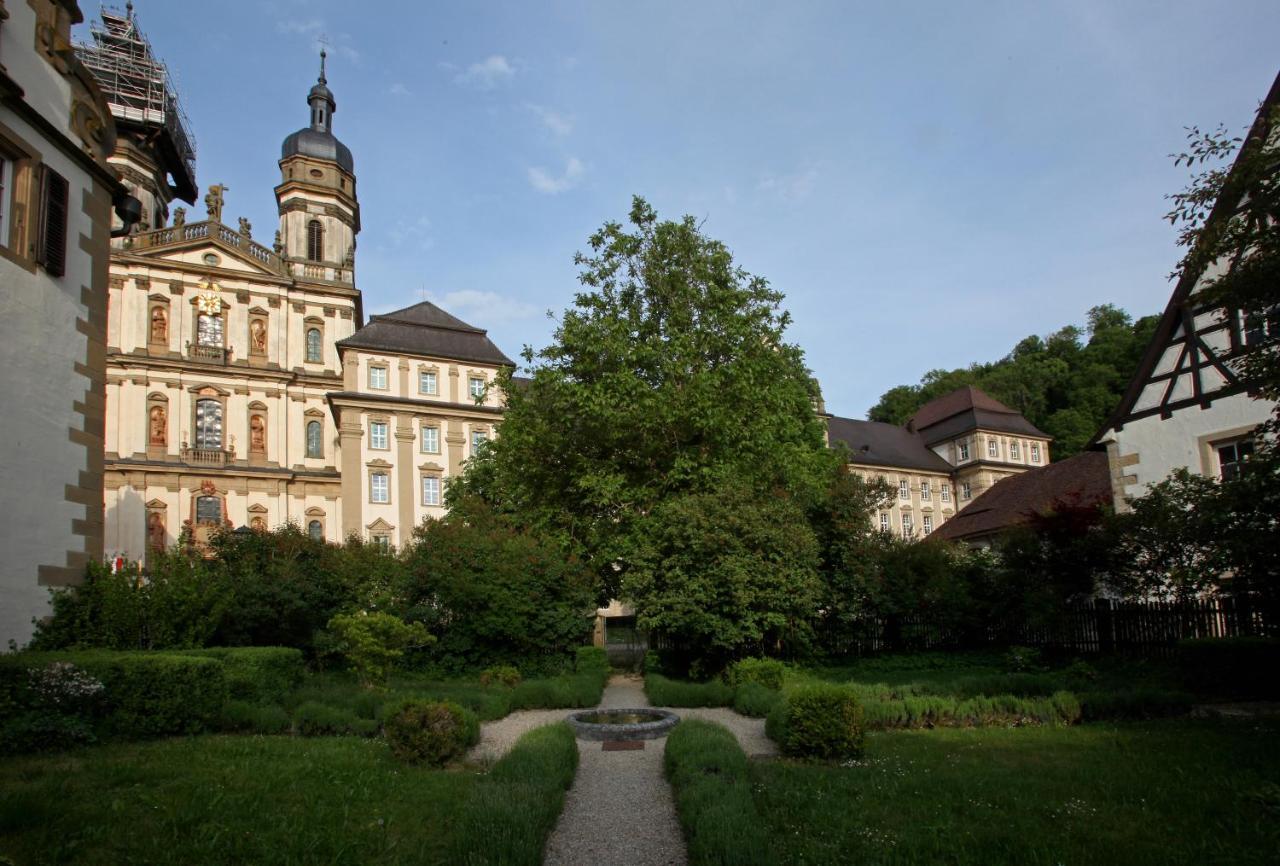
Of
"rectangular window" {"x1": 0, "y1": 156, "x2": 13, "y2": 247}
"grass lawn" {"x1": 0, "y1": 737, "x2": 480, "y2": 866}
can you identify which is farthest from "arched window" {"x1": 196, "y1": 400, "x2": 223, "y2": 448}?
"grass lawn" {"x1": 0, "y1": 737, "x2": 480, "y2": 866}

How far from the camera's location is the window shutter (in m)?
11.4

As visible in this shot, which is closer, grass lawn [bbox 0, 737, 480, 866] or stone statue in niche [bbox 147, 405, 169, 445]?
grass lawn [bbox 0, 737, 480, 866]

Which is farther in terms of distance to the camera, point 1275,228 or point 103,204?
point 103,204

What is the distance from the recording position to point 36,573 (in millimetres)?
10734

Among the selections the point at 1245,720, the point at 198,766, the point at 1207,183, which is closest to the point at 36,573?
the point at 198,766

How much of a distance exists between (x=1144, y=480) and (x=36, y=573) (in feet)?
72.5

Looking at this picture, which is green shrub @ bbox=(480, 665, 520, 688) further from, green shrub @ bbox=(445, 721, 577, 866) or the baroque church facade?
the baroque church facade

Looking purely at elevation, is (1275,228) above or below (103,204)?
below

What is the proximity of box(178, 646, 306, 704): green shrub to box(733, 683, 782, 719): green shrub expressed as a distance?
7732 mm

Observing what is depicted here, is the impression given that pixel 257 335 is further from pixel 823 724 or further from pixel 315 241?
pixel 823 724

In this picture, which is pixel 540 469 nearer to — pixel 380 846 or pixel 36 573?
pixel 36 573

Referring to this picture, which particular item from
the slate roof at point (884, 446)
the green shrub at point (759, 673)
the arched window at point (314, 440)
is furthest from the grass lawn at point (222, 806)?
the slate roof at point (884, 446)

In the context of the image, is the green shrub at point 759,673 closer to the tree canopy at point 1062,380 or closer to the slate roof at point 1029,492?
the slate roof at point 1029,492

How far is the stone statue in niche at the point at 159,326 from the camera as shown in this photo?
45.8 meters
